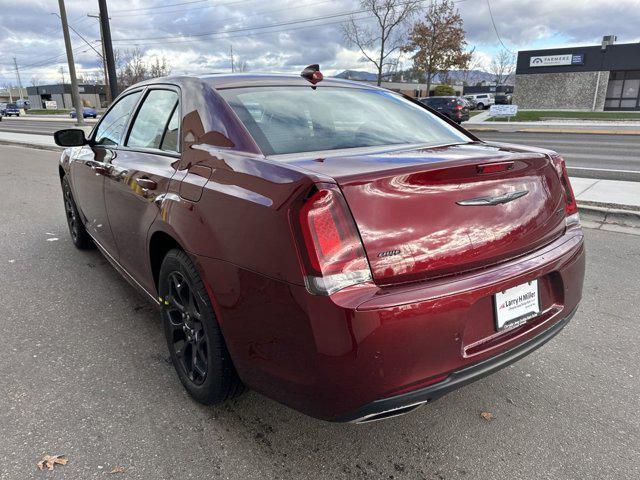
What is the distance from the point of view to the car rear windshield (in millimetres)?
2350

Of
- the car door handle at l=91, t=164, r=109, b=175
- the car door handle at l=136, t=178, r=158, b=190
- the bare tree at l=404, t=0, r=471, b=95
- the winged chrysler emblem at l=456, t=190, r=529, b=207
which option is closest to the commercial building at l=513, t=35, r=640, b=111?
the bare tree at l=404, t=0, r=471, b=95

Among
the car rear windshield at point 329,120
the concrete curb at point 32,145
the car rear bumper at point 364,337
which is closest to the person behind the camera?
the car rear bumper at point 364,337

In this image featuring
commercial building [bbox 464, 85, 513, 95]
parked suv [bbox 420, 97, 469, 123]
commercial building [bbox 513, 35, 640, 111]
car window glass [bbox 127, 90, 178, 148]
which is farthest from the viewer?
commercial building [bbox 464, 85, 513, 95]

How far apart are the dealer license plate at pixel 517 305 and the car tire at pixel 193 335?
3.94ft

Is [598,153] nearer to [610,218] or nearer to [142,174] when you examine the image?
[610,218]

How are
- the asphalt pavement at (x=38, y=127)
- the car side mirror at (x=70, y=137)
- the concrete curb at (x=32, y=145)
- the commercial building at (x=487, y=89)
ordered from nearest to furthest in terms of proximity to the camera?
1. the car side mirror at (x=70, y=137)
2. the concrete curb at (x=32, y=145)
3. the asphalt pavement at (x=38, y=127)
4. the commercial building at (x=487, y=89)

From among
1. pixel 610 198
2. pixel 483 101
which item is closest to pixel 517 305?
pixel 610 198

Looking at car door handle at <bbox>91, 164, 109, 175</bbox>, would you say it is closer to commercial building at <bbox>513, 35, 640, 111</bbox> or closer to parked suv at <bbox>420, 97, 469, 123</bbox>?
parked suv at <bbox>420, 97, 469, 123</bbox>

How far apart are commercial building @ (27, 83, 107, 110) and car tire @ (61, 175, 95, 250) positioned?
81.3 m

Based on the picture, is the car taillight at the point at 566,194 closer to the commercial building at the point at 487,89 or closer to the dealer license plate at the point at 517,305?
the dealer license plate at the point at 517,305

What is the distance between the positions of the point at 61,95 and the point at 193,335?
107 metres

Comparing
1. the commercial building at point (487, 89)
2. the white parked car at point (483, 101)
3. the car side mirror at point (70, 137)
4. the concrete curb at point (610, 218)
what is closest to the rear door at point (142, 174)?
the car side mirror at point (70, 137)

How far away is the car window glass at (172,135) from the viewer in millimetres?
2627

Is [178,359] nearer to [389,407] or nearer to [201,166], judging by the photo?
[201,166]
